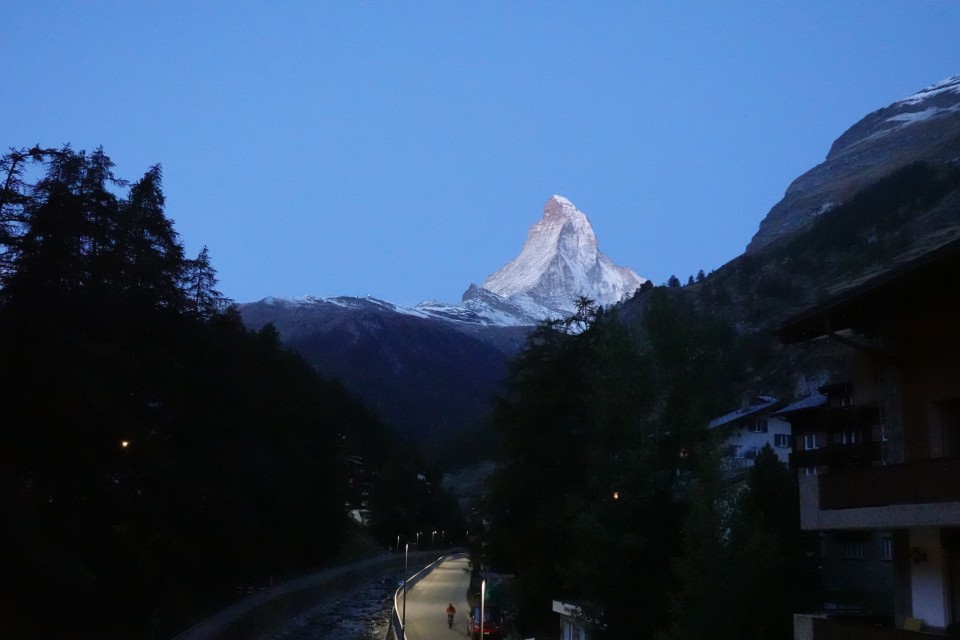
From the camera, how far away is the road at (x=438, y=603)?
2543 inches

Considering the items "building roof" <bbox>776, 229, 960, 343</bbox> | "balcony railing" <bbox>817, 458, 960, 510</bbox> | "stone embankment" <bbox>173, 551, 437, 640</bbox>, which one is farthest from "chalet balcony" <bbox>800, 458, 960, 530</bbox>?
"stone embankment" <bbox>173, 551, 437, 640</bbox>

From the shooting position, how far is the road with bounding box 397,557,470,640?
2543 inches

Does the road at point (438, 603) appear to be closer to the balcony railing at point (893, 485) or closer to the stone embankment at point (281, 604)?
the stone embankment at point (281, 604)

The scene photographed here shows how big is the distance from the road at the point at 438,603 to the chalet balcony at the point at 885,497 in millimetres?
43897

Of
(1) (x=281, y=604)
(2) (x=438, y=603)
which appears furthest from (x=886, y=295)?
(2) (x=438, y=603)

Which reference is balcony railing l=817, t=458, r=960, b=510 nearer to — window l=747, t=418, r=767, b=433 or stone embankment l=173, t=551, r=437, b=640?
stone embankment l=173, t=551, r=437, b=640

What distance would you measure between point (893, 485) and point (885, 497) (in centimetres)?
27

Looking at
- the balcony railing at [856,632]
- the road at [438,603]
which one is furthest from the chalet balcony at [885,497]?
the road at [438,603]

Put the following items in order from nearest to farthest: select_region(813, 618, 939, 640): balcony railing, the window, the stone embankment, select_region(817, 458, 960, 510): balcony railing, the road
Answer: select_region(817, 458, 960, 510): balcony railing
select_region(813, 618, 939, 640): balcony railing
the stone embankment
the road
the window

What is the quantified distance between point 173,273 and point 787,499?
2993cm

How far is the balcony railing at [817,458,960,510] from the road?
146 ft

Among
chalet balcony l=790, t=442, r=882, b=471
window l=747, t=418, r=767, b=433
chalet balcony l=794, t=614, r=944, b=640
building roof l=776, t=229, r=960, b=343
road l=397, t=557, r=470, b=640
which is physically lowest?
road l=397, t=557, r=470, b=640

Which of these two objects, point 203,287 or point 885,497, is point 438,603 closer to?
point 203,287

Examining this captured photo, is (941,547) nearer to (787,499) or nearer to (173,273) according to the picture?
(787,499)
